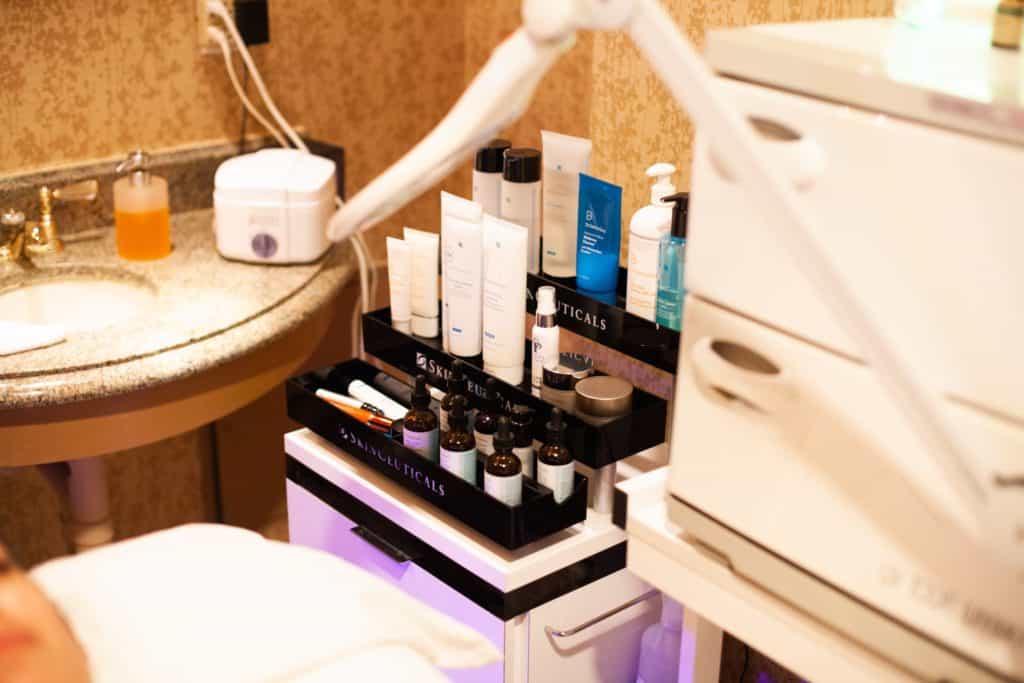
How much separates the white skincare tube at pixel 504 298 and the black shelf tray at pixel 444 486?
132 mm

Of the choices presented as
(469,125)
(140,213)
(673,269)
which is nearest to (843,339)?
(469,125)

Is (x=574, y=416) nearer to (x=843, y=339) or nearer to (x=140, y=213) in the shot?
(x=843, y=339)

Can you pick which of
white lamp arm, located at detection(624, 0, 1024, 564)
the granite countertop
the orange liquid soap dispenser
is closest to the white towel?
the granite countertop

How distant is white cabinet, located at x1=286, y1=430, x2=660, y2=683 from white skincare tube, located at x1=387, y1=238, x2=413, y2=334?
0.17 m

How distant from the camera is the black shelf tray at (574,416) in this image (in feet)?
4.02

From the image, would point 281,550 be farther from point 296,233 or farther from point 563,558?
point 296,233

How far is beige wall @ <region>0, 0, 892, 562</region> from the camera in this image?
4.68 feet

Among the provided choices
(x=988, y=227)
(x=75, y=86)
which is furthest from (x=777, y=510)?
(x=75, y=86)

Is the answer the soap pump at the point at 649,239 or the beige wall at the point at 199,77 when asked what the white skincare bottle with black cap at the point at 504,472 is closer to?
the soap pump at the point at 649,239

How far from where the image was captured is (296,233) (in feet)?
5.39

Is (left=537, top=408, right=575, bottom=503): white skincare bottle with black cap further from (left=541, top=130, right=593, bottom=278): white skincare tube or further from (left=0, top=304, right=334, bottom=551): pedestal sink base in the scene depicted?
(left=0, top=304, right=334, bottom=551): pedestal sink base

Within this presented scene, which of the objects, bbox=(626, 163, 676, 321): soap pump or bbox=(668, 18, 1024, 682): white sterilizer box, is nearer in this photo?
bbox=(668, 18, 1024, 682): white sterilizer box

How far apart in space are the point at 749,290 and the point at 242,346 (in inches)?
31.3

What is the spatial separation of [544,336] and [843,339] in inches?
20.8
